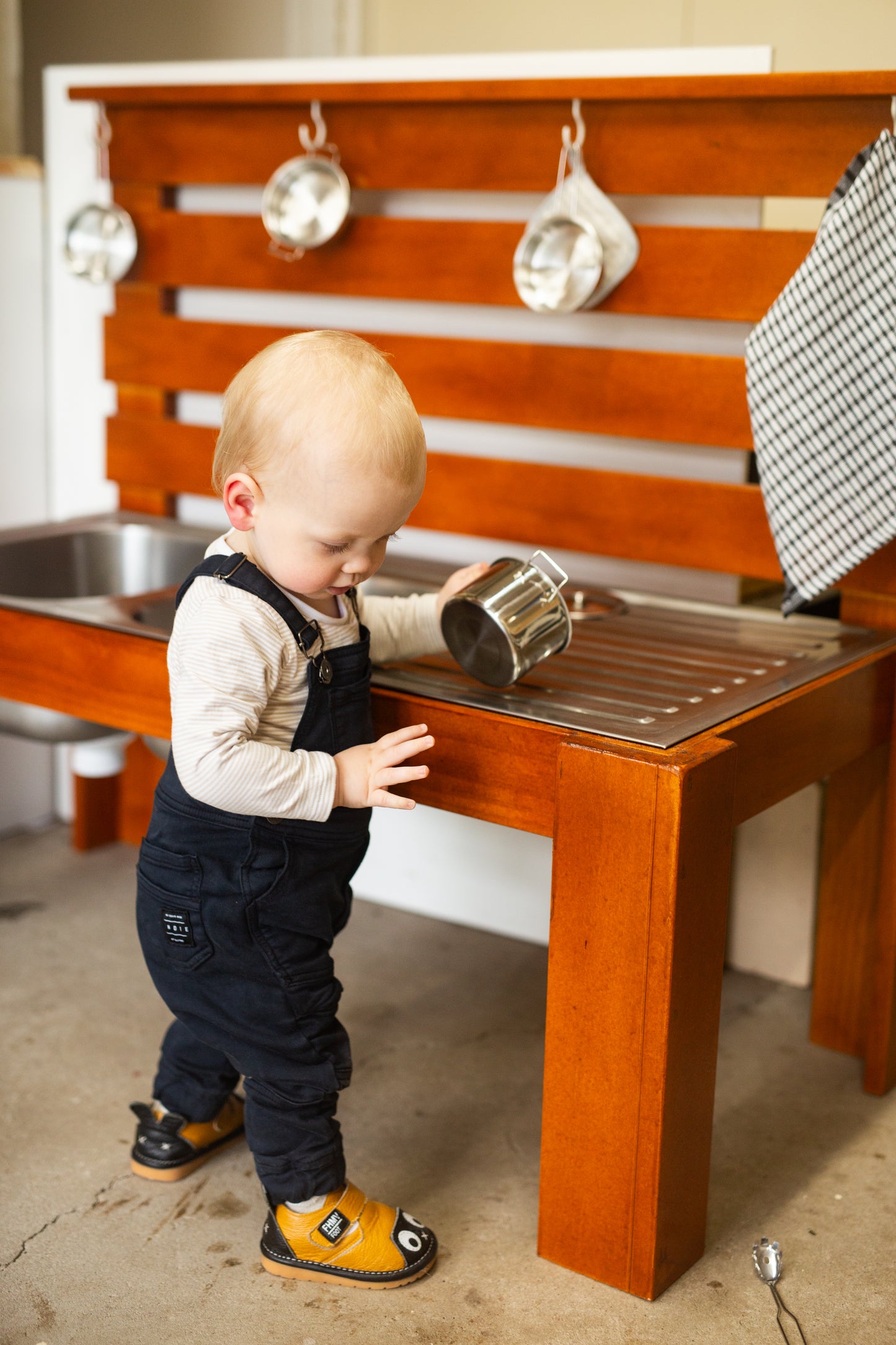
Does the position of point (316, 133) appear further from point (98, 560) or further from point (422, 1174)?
point (422, 1174)

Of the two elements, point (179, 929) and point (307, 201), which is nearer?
point (179, 929)

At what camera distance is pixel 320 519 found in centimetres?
119

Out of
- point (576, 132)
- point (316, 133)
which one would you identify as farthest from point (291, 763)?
point (316, 133)

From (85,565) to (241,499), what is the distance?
38.6 inches

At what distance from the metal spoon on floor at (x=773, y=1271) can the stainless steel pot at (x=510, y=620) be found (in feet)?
2.07

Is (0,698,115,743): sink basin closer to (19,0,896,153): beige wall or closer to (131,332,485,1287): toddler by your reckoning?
(131,332,485,1287): toddler

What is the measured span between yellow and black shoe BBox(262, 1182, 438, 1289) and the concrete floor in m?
0.02

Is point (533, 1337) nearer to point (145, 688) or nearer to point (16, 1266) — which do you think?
point (16, 1266)

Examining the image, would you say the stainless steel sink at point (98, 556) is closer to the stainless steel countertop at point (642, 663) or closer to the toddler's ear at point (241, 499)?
the stainless steel countertop at point (642, 663)

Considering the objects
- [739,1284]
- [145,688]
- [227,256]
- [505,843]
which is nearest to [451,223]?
[227,256]

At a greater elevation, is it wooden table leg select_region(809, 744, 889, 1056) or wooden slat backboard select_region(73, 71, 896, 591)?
wooden slat backboard select_region(73, 71, 896, 591)

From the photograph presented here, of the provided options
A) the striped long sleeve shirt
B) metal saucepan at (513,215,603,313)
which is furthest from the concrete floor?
metal saucepan at (513,215,603,313)

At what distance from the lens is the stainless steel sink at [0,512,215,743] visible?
6.25 feet

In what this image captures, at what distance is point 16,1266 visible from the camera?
4.47 feet
